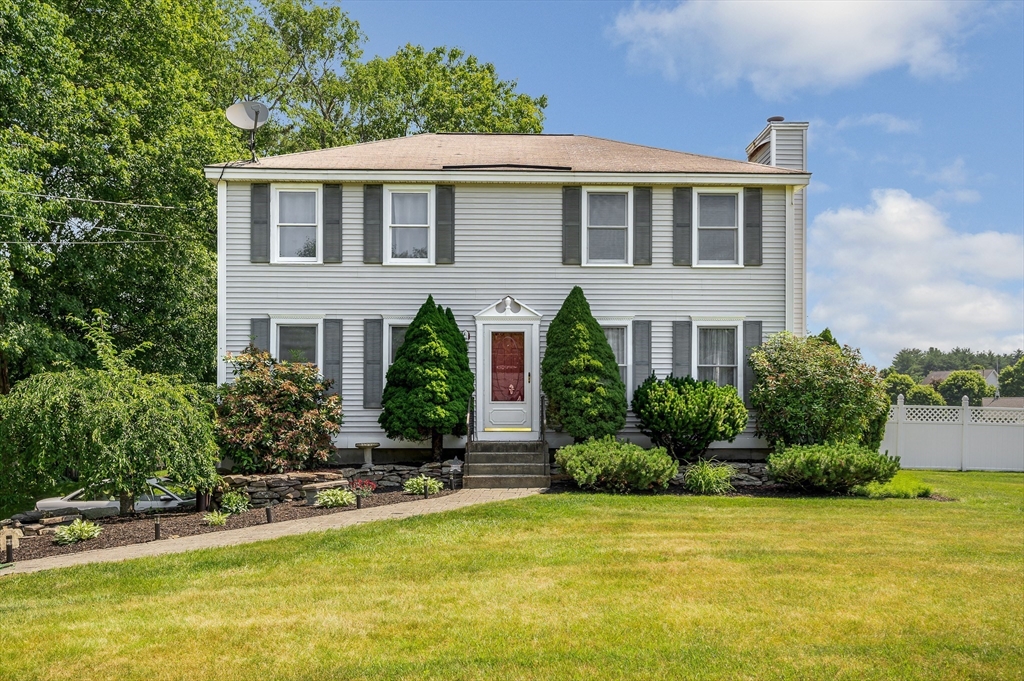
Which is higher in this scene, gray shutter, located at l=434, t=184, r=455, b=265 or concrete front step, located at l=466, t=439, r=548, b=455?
gray shutter, located at l=434, t=184, r=455, b=265

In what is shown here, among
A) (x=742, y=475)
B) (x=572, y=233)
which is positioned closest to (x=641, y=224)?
(x=572, y=233)

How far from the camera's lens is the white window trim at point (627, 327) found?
1495 centimetres

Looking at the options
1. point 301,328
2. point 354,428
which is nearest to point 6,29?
point 301,328

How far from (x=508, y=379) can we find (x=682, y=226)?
453 cm

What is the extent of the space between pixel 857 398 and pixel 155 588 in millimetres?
11729

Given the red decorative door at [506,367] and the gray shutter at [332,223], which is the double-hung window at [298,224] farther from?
the red decorative door at [506,367]

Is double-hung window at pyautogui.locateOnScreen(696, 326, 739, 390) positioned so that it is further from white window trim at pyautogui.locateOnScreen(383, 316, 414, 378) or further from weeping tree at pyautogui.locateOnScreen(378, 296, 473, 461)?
white window trim at pyautogui.locateOnScreen(383, 316, 414, 378)

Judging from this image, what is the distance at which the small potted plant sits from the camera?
1264 centimetres

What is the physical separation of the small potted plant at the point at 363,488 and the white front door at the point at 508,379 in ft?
8.08

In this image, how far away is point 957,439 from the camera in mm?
19938

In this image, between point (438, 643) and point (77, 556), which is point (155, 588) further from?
point (438, 643)

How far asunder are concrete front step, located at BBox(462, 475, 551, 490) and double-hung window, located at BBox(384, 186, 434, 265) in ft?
14.1

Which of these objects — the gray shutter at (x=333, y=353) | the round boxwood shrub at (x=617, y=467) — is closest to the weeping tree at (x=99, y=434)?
the gray shutter at (x=333, y=353)

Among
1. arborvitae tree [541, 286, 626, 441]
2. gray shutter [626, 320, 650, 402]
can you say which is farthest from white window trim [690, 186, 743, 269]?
arborvitae tree [541, 286, 626, 441]
